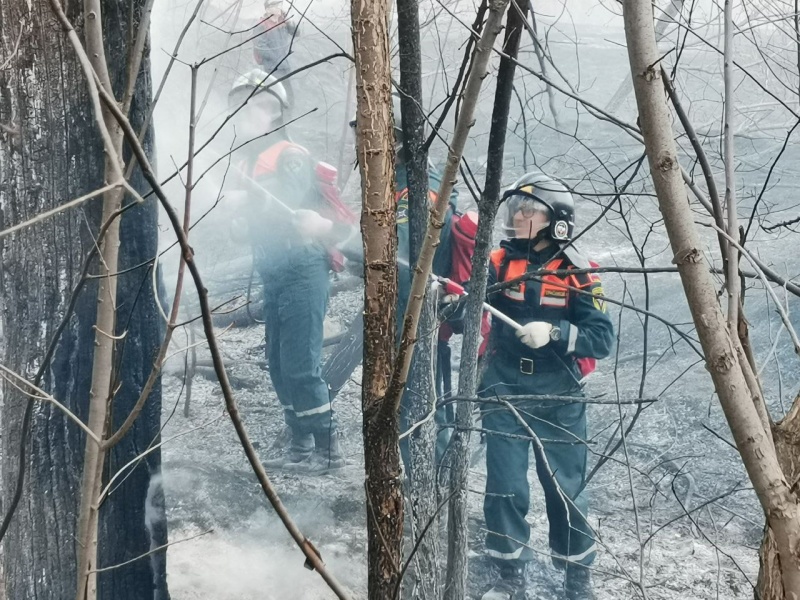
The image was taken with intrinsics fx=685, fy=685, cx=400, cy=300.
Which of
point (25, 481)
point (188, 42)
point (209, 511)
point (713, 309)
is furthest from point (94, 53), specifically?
point (188, 42)

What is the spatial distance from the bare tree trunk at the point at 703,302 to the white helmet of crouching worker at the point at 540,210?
8.26ft

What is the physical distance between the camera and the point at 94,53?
1507 millimetres

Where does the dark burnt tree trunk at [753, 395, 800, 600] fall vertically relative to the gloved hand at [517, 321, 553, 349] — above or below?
below

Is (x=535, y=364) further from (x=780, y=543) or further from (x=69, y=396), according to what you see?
(x=780, y=543)

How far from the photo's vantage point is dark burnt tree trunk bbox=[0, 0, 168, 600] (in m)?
2.17

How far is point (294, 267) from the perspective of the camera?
507cm

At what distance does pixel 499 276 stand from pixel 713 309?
108 inches

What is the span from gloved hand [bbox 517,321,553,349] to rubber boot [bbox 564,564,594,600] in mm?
1325

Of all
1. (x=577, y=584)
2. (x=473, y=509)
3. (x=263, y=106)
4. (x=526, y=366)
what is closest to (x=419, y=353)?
(x=526, y=366)

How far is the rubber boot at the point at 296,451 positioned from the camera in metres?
5.14

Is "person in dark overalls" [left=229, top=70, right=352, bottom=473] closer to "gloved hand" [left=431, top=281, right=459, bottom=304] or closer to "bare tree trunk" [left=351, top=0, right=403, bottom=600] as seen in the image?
"gloved hand" [left=431, top=281, right=459, bottom=304]

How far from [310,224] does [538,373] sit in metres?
2.20

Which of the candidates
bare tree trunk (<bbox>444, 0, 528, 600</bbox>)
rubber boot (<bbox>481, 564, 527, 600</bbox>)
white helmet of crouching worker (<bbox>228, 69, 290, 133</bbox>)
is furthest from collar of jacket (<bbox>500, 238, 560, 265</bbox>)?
white helmet of crouching worker (<bbox>228, 69, 290, 133</bbox>)

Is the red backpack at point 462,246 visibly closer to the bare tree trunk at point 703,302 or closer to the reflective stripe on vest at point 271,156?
the reflective stripe on vest at point 271,156
